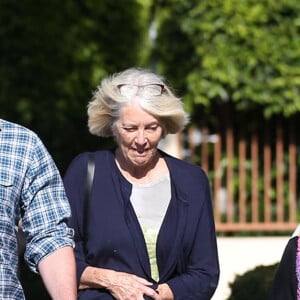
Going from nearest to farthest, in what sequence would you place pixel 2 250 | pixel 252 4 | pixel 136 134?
pixel 2 250, pixel 136 134, pixel 252 4

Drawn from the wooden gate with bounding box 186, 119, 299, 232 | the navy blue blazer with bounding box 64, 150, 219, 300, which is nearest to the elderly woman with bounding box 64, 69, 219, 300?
the navy blue blazer with bounding box 64, 150, 219, 300

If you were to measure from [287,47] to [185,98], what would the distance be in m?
0.93

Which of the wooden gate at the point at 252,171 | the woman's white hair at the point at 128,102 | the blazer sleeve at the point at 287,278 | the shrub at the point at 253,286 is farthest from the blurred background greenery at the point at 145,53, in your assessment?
the blazer sleeve at the point at 287,278

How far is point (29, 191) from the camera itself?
3471 mm

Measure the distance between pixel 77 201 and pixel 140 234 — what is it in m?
0.28

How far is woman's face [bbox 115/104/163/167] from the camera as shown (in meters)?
4.05

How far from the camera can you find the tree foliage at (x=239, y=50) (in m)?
8.37

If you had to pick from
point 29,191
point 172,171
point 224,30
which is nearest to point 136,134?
point 172,171

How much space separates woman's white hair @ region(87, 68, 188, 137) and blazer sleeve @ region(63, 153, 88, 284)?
8.2 inches

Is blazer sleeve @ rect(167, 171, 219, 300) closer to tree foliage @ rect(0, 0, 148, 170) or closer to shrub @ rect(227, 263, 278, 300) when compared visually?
shrub @ rect(227, 263, 278, 300)

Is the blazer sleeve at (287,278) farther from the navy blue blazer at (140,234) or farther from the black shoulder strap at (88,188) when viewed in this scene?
the black shoulder strap at (88,188)

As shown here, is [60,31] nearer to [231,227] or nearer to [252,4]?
[252,4]

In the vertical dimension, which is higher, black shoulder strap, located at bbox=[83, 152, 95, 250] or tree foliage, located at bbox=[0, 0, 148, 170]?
tree foliage, located at bbox=[0, 0, 148, 170]

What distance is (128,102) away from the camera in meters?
4.09
